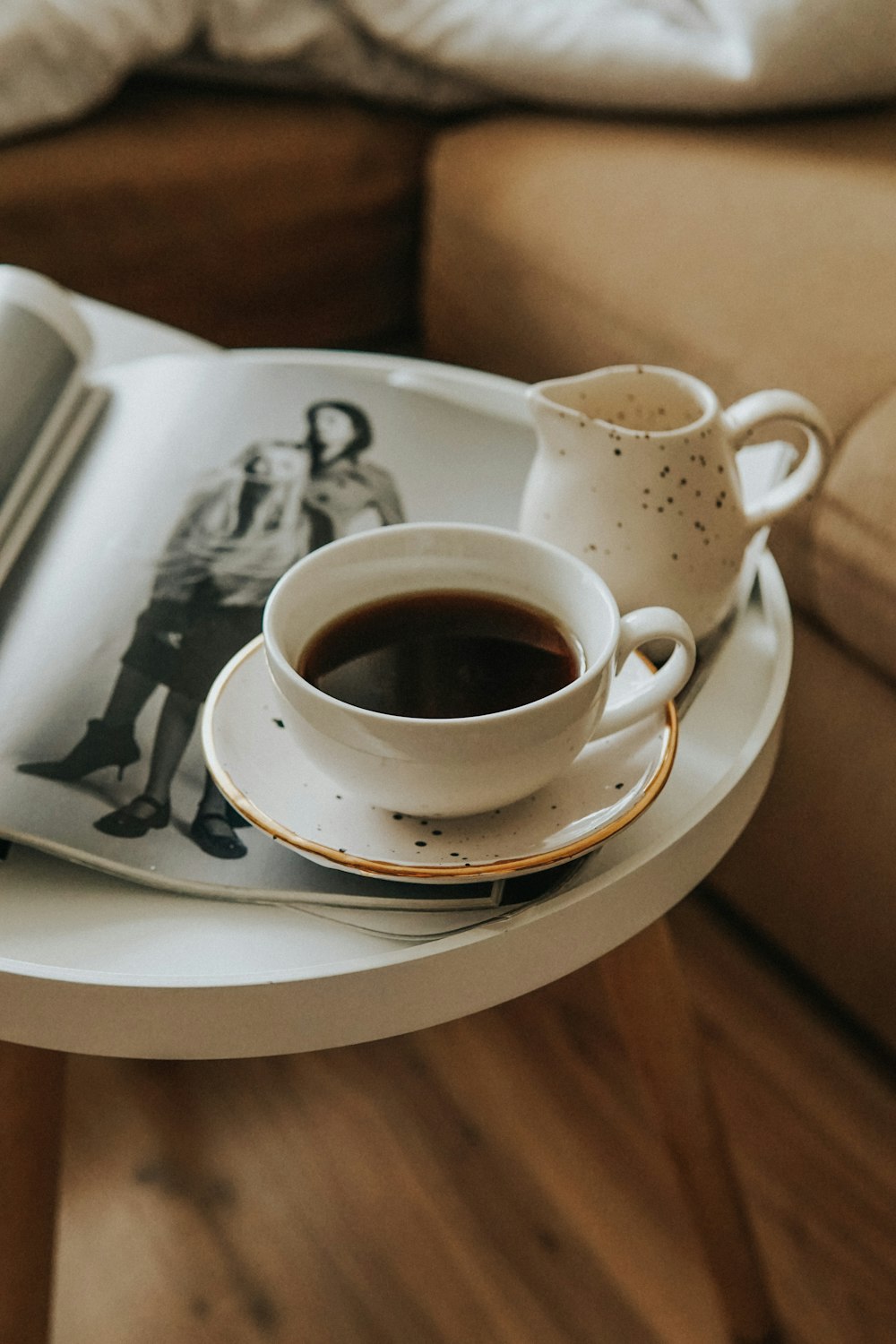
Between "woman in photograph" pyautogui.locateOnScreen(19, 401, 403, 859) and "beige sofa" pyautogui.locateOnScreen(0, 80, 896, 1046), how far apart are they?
0.89 ft

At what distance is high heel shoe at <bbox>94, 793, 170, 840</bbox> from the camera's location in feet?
1.30

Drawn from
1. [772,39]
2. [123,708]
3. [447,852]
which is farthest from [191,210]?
[447,852]

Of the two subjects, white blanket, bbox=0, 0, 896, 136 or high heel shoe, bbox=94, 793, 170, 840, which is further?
white blanket, bbox=0, 0, 896, 136

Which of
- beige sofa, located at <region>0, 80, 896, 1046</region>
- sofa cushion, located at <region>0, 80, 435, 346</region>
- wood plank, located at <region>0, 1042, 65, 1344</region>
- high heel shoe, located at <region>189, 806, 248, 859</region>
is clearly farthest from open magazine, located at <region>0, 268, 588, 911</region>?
sofa cushion, located at <region>0, 80, 435, 346</region>

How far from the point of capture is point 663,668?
39 centimetres

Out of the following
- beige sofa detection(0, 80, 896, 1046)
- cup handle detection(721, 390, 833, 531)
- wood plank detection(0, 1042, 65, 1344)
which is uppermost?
cup handle detection(721, 390, 833, 531)

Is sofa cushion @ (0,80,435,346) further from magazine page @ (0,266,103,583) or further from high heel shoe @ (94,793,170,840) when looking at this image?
high heel shoe @ (94,793,170,840)

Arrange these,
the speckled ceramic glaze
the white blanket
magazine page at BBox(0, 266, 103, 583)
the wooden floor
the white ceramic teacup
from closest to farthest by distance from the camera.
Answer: the white ceramic teacup
the speckled ceramic glaze
magazine page at BBox(0, 266, 103, 583)
the wooden floor
the white blanket

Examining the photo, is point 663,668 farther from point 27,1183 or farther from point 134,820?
point 27,1183

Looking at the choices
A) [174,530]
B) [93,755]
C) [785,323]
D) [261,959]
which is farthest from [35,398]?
[785,323]

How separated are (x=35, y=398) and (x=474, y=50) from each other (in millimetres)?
627

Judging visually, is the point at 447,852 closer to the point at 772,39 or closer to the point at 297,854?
the point at 297,854

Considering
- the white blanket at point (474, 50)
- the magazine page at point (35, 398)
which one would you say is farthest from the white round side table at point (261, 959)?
the white blanket at point (474, 50)

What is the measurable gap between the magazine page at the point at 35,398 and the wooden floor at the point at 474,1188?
43 cm
